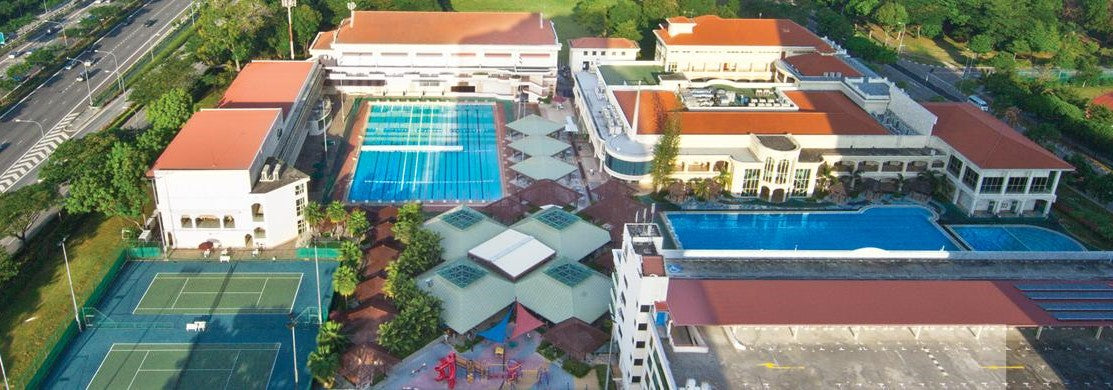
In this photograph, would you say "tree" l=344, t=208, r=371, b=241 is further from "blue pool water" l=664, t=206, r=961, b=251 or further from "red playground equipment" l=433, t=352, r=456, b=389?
"blue pool water" l=664, t=206, r=961, b=251

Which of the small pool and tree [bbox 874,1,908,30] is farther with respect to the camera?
tree [bbox 874,1,908,30]

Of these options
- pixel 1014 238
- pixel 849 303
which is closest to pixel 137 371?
pixel 849 303

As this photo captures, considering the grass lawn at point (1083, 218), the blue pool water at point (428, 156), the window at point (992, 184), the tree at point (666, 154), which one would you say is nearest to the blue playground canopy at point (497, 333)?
the blue pool water at point (428, 156)

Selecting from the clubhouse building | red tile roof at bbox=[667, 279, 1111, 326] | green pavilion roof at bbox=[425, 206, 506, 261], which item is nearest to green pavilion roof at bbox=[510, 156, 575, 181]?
the clubhouse building

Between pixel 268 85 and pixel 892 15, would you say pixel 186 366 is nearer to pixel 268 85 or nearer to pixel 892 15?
pixel 268 85

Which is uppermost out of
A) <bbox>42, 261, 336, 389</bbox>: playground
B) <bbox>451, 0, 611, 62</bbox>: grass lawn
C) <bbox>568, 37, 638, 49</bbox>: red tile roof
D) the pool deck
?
<bbox>568, 37, 638, 49</bbox>: red tile roof

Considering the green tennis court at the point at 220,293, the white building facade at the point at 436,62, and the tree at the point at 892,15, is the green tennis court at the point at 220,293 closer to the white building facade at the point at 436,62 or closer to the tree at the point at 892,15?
the white building facade at the point at 436,62
